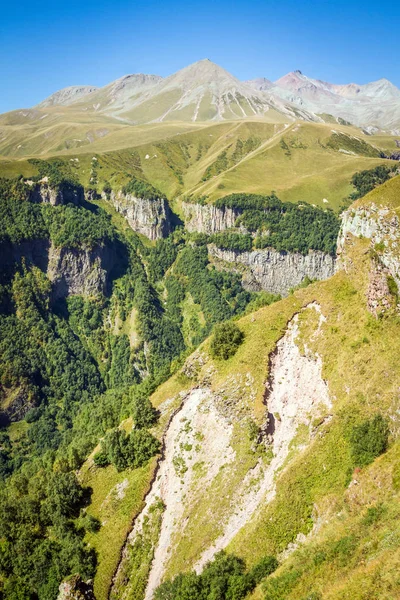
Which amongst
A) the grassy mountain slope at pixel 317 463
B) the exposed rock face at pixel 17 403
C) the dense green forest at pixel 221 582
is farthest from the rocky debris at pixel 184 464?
the exposed rock face at pixel 17 403

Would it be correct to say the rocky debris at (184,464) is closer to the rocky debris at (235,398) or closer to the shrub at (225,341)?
the rocky debris at (235,398)

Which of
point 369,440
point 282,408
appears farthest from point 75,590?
point 369,440

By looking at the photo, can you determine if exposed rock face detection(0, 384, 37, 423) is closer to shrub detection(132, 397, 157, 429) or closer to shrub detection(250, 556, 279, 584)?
shrub detection(132, 397, 157, 429)

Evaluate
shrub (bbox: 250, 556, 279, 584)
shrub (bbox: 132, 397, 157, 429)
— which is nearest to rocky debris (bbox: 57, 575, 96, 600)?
shrub (bbox: 132, 397, 157, 429)

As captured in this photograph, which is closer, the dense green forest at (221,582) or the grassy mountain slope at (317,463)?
the grassy mountain slope at (317,463)

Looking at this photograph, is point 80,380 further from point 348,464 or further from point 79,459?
point 348,464

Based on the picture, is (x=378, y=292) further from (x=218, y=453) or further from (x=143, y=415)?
(x=143, y=415)

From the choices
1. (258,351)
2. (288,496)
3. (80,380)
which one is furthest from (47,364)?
(288,496)
